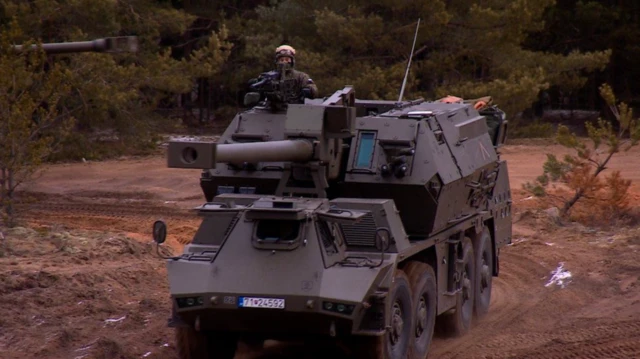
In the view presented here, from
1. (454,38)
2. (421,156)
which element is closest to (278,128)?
(421,156)

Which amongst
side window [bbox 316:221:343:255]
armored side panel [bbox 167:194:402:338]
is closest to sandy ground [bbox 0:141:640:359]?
Answer: armored side panel [bbox 167:194:402:338]

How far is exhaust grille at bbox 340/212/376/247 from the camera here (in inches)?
373

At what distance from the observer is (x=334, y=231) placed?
930 cm

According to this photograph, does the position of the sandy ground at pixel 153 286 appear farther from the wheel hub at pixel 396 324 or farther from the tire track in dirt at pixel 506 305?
the wheel hub at pixel 396 324

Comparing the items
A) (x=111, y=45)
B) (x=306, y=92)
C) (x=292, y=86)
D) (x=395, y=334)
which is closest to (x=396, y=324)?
(x=395, y=334)

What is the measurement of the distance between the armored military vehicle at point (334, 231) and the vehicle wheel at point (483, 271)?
225 millimetres

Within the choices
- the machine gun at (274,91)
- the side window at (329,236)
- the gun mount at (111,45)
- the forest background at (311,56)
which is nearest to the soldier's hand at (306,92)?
the machine gun at (274,91)

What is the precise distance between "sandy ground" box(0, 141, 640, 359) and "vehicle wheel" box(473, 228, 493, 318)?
18 centimetres

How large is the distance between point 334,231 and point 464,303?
323cm

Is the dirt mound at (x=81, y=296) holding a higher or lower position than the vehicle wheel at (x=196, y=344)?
lower

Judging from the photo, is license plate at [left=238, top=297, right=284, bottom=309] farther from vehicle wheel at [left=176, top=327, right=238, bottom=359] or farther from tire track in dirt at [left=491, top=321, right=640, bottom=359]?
tire track in dirt at [left=491, top=321, right=640, bottom=359]

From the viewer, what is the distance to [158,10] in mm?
25094

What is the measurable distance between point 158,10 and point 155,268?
39.4 feet

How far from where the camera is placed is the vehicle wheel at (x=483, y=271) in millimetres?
12672
